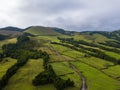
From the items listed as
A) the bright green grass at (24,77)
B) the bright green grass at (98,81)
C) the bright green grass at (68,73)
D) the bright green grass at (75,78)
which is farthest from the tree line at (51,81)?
the bright green grass at (98,81)

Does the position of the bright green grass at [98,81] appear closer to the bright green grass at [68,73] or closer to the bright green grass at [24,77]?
the bright green grass at [68,73]

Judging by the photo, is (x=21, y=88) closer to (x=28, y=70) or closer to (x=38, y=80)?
(x=38, y=80)

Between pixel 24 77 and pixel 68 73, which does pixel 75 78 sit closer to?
pixel 68 73

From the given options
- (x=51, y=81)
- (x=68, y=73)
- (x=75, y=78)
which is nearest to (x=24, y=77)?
(x=51, y=81)

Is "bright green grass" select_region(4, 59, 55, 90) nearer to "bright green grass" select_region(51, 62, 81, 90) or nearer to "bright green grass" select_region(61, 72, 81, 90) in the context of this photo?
"bright green grass" select_region(51, 62, 81, 90)

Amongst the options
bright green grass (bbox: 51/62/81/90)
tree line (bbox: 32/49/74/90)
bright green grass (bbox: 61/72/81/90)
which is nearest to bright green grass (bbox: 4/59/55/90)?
tree line (bbox: 32/49/74/90)

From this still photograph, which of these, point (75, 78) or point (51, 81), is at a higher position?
point (51, 81)

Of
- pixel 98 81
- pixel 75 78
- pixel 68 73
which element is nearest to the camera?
pixel 98 81
